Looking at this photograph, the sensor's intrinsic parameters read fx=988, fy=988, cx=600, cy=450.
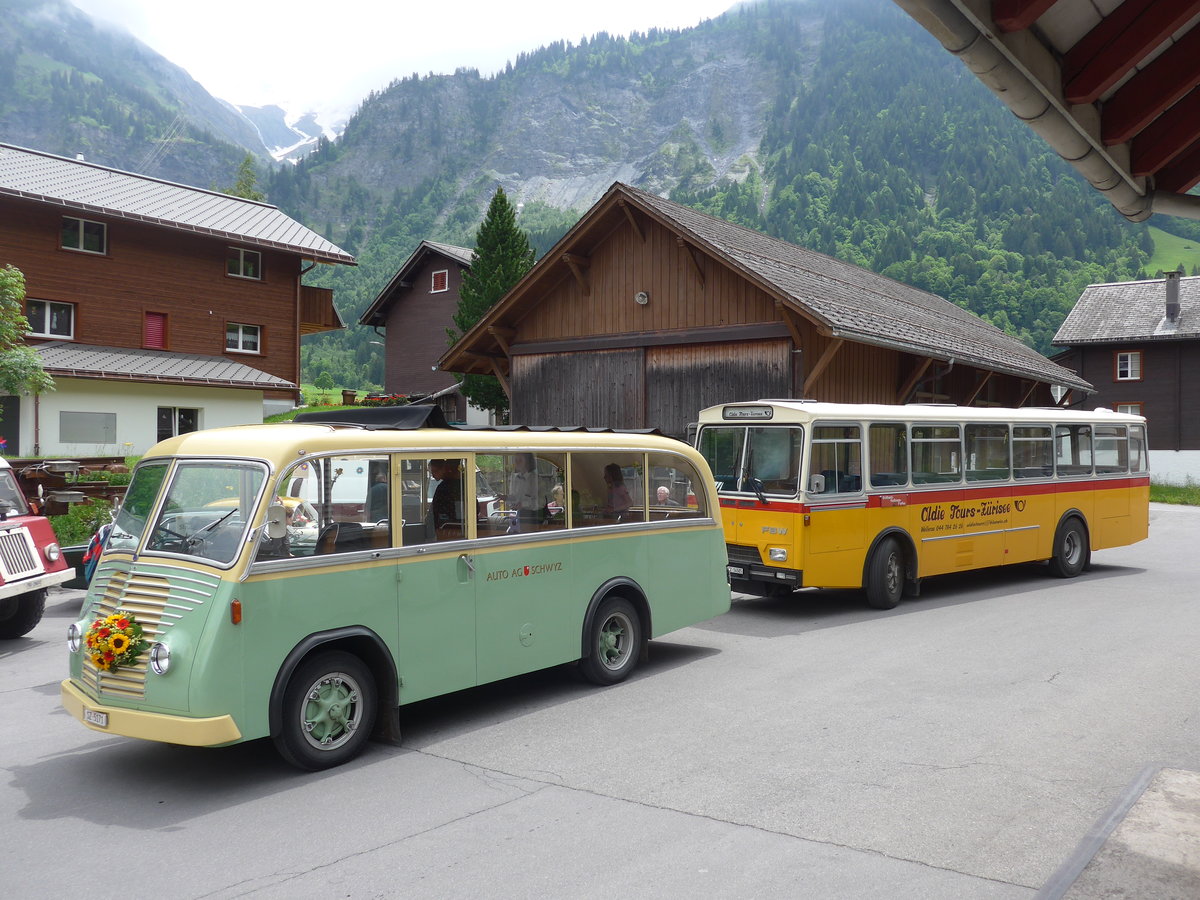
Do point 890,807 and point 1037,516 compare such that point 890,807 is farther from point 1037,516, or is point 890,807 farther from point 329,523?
point 1037,516

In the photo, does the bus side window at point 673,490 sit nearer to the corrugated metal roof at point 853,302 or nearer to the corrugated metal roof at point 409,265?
the corrugated metal roof at point 853,302

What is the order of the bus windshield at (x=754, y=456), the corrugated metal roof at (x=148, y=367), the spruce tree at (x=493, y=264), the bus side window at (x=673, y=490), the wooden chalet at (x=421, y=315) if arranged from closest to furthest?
1. the bus side window at (x=673, y=490)
2. the bus windshield at (x=754, y=456)
3. the corrugated metal roof at (x=148, y=367)
4. the spruce tree at (x=493, y=264)
5. the wooden chalet at (x=421, y=315)

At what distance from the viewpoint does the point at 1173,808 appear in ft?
18.2

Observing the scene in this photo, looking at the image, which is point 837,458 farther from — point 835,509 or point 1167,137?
point 1167,137

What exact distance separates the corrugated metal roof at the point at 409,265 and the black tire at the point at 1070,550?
1542 inches

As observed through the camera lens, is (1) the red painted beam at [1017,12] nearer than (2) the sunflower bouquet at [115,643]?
Yes

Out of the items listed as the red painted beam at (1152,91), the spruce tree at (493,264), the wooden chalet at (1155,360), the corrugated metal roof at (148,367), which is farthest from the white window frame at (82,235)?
the wooden chalet at (1155,360)

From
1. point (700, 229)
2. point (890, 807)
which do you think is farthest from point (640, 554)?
point (700, 229)

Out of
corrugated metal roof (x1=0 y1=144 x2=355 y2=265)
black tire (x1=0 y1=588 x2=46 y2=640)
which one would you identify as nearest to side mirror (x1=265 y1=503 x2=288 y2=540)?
black tire (x1=0 y1=588 x2=46 y2=640)

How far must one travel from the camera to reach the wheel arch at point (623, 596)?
8531mm

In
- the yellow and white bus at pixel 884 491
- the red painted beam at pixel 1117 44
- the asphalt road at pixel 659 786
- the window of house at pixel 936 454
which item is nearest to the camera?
the red painted beam at pixel 1117 44

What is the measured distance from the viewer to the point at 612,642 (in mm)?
8953

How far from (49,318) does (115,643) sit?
30.6 meters

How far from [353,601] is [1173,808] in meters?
5.08
